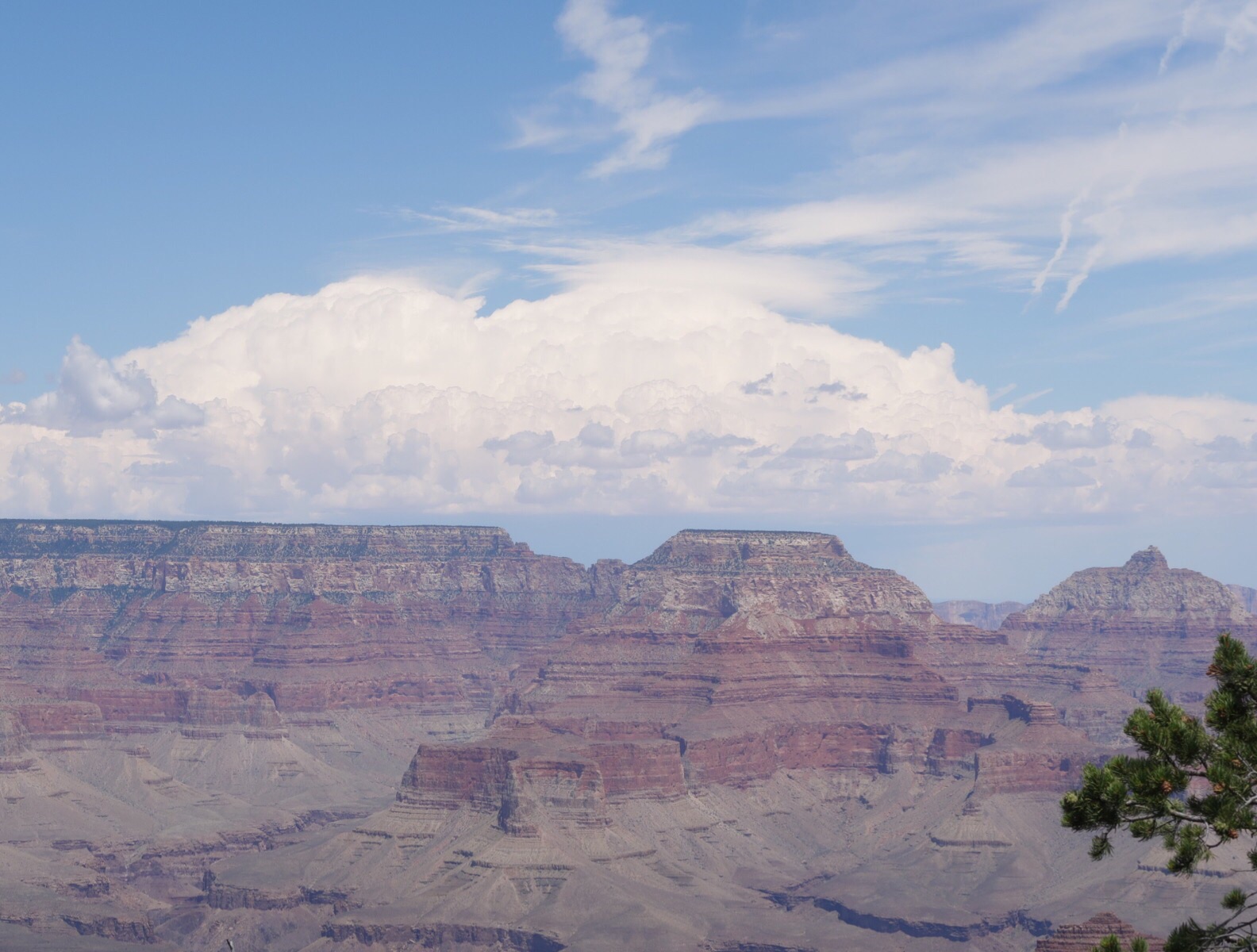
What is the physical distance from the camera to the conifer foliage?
46.1 meters

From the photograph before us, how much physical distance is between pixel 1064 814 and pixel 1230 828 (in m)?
4.36

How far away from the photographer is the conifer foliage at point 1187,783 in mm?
46125

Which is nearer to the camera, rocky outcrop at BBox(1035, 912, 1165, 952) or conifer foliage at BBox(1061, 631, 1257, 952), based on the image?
conifer foliage at BBox(1061, 631, 1257, 952)

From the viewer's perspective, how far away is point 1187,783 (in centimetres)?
4784

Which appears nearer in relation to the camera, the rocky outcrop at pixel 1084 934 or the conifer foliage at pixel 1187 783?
the conifer foliage at pixel 1187 783

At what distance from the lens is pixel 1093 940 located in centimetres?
16000

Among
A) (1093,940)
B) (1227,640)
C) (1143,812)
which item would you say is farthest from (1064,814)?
(1093,940)

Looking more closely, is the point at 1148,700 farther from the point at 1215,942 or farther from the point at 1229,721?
the point at 1215,942

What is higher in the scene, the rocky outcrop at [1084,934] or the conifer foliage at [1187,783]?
the conifer foliage at [1187,783]

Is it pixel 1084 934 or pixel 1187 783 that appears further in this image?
pixel 1084 934

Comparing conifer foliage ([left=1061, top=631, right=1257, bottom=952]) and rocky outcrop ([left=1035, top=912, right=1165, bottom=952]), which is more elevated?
conifer foliage ([left=1061, top=631, right=1257, bottom=952])

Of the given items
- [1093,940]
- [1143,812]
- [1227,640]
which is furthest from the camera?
[1093,940]

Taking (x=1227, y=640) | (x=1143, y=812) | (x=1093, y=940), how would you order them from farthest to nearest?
1. (x=1093, y=940)
2. (x=1143, y=812)
3. (x=1227, y=640)

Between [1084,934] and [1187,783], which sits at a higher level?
[1187,783]
